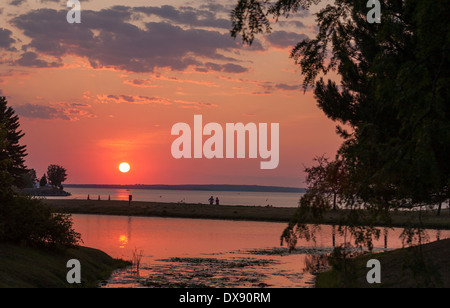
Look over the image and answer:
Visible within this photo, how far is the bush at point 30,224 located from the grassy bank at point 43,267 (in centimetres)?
56

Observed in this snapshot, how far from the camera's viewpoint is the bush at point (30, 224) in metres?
24.7

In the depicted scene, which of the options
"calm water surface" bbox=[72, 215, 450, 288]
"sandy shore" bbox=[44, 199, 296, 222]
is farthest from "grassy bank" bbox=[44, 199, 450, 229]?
"calm water surface" bbox=[72, 215, 450, 288]

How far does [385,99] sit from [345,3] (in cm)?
614

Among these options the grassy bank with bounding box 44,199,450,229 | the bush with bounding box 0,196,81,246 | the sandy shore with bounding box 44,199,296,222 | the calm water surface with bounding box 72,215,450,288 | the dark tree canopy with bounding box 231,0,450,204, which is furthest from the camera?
the sandy shore with bounding box 44,199,296,222

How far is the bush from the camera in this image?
Answer: 972 inches

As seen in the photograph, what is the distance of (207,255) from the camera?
121 ft

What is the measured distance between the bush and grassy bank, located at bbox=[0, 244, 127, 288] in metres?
0.56

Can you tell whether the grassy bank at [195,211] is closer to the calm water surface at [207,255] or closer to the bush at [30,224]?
the calm water surface at [207,255]

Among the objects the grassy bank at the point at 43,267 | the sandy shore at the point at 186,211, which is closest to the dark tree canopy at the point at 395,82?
the grassy bank at the point at 43,267

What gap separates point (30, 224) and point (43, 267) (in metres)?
2.91

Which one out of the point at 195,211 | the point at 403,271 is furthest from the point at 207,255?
the point at 195,211

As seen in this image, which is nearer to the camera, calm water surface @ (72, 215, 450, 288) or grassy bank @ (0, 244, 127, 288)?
grassy bank @ (0, 244, 127, 288)

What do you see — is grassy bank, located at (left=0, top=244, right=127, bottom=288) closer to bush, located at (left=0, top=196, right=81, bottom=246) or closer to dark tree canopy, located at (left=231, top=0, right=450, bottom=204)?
bush, located at (left=0, top=196, right=81, bottom=246)
